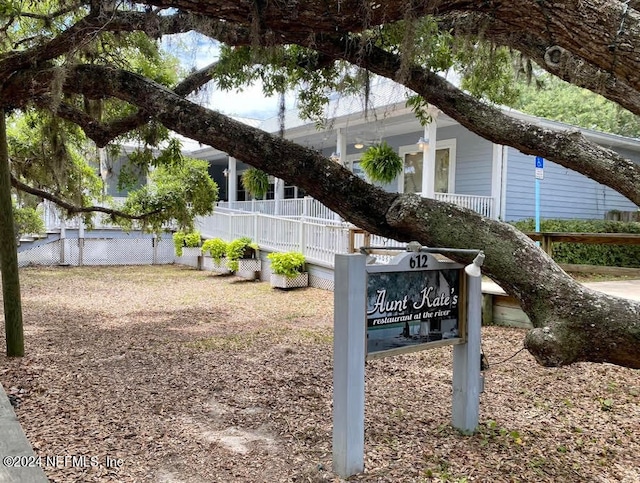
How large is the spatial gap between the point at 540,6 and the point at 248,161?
223 centimetres

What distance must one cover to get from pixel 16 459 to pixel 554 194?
13.9 m

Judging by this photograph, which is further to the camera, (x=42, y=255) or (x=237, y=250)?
(x=42, y=255)

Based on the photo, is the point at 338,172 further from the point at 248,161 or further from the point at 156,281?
the point at 156,281

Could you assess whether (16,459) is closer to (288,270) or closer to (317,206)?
(288,270)

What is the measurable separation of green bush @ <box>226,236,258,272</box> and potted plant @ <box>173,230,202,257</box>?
3037 mm

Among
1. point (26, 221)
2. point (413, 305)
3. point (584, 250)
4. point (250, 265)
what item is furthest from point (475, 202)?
point (26, 221)

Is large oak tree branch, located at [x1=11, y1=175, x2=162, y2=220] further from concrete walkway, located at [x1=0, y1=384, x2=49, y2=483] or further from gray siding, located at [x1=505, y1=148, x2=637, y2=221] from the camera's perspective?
gray siding, located at [x1=505, y1=148, x2=637, y2=221]

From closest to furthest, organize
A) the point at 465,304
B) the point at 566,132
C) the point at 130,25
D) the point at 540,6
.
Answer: the point at 540,6, the point at 465,304, the point at 566,132, the point at 130,25

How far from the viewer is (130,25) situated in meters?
5.21

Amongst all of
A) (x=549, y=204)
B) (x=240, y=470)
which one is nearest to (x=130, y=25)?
(x=240, y=470)

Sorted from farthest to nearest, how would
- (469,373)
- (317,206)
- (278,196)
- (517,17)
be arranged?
(278,196), (317,206), (469,373), (517,17)

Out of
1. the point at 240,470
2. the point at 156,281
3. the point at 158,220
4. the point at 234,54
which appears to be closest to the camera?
the point at 240,470

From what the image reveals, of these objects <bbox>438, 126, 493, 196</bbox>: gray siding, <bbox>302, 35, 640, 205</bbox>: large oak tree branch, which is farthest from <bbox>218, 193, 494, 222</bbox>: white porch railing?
<bbox>302, 35, 640, 205</bbox>: large oak tree branch

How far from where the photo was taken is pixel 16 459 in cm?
189
